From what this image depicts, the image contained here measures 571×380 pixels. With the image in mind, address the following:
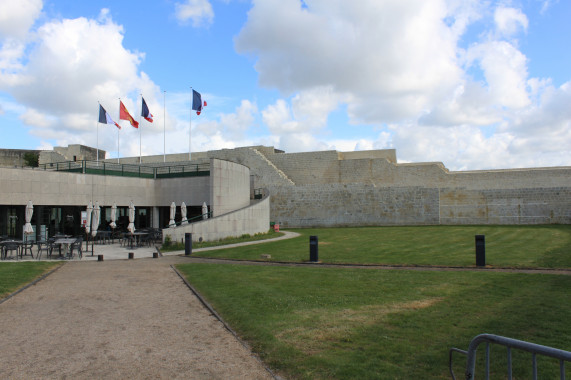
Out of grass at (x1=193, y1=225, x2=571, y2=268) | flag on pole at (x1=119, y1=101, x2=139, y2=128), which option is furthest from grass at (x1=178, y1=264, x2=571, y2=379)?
flag on pole at (x1=119, y1=101, x2=139, y2=128)

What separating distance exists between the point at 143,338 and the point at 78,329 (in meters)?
1.44

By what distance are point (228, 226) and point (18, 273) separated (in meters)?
12.3

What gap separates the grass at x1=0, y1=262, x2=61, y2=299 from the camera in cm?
1036

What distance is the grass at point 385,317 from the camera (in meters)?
5.02

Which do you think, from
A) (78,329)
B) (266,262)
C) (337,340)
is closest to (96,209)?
(266,262)

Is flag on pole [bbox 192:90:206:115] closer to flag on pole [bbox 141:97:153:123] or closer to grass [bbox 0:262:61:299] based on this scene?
flag on pole [bbox 141:97:153:123]

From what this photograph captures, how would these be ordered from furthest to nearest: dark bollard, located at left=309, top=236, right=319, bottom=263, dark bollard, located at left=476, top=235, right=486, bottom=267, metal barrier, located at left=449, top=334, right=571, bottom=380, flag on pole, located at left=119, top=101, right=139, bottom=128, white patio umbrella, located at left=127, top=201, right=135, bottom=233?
flag on pole, located at left=119, top=101, right=139, bottom=128
white patio umbrella, located at left=127, top=201, right=135, bottom=233
dark bollard, located at left=309, top=236, right=319, bottom=263
dark bollard, located at left=476, top=235, right=486, bottom=267
metal barrier, located at left=449, top=334, right=571, bottom=380

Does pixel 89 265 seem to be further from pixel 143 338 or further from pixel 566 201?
pixel 566 201

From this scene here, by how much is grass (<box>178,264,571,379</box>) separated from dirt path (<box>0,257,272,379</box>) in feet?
1.66

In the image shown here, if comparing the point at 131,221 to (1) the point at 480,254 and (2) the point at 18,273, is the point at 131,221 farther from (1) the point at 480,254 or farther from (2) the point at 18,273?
(1) the point at 480,254

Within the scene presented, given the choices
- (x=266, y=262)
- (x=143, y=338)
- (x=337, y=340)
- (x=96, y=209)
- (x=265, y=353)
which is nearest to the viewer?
(x=265, y=353)

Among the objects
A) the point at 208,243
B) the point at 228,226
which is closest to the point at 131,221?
the point at 208,243

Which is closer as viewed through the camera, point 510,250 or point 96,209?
point 510,250

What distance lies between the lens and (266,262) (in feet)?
48.4
